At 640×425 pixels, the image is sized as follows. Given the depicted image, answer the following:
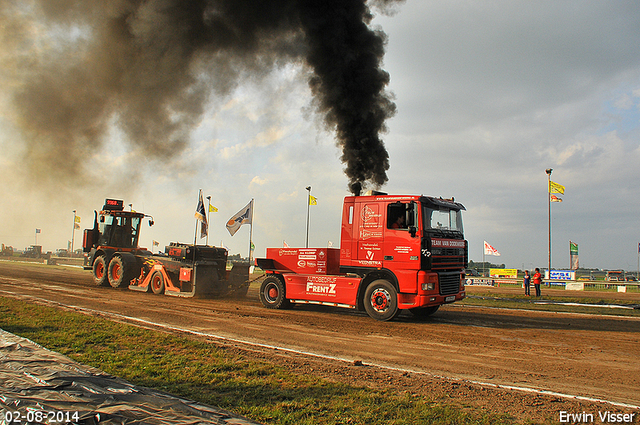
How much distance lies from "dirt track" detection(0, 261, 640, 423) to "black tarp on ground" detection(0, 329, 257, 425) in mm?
2663

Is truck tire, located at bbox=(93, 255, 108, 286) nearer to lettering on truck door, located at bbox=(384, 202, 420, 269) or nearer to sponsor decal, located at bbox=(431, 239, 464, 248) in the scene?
lettering on truck door, located at bbox=(384, 202, 420, 269)

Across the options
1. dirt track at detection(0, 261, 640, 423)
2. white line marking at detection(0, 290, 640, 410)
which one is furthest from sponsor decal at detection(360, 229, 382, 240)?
white line marking at detection(0, 290, 640, 410)

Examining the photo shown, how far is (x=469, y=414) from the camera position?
419 centimetres

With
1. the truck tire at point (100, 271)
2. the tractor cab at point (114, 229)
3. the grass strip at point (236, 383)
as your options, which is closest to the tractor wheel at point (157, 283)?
the truck tire at point (100, 271)

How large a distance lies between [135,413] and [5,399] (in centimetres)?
107

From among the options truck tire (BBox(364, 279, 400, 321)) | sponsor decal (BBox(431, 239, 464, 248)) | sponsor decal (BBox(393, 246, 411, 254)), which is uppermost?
sponsor decal (BBox(431, 239, 464, 248))

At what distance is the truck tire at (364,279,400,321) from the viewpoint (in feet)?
35.5

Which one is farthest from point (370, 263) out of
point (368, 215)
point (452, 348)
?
point (452, 348)

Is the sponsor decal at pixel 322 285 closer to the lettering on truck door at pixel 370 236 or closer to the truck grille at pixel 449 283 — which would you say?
the lettering on truck door at pixel 370 236

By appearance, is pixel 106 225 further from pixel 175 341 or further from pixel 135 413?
pixel 135 413

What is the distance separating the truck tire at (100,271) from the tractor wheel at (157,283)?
3.66m

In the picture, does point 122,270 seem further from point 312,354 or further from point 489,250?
point 489,250

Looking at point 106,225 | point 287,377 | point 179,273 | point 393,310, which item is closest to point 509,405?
point 287,377

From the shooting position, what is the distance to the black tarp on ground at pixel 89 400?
295cm
